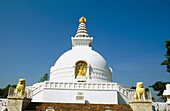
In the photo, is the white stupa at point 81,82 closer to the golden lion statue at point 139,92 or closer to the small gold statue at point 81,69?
the small gold statue at point 81,69

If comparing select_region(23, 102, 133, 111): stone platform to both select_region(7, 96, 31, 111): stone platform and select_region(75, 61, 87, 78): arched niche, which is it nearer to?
select_region(7, 96, 31, 111): stone platform

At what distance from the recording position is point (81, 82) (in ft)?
69.4

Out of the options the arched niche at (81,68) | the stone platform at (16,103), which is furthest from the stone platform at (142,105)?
the arched niche at (81,68)

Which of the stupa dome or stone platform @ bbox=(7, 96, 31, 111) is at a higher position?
the stupa dome

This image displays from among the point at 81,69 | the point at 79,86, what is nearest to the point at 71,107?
the point at 79,86

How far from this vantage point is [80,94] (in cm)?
2006

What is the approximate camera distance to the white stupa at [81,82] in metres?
20.2

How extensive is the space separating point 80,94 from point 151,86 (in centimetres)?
1894

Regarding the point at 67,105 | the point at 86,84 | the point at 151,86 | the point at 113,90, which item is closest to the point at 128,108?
the point at 67,105

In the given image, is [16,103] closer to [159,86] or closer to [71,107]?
[71,107]

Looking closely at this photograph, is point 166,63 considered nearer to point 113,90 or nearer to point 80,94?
point 113,90

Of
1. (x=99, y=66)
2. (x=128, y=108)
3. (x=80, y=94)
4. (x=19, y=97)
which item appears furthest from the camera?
(x=99, y=66)

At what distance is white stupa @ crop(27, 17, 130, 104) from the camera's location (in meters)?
20.2

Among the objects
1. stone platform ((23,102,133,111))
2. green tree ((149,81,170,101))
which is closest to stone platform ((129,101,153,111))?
stone platform ((23,102,133,111))
